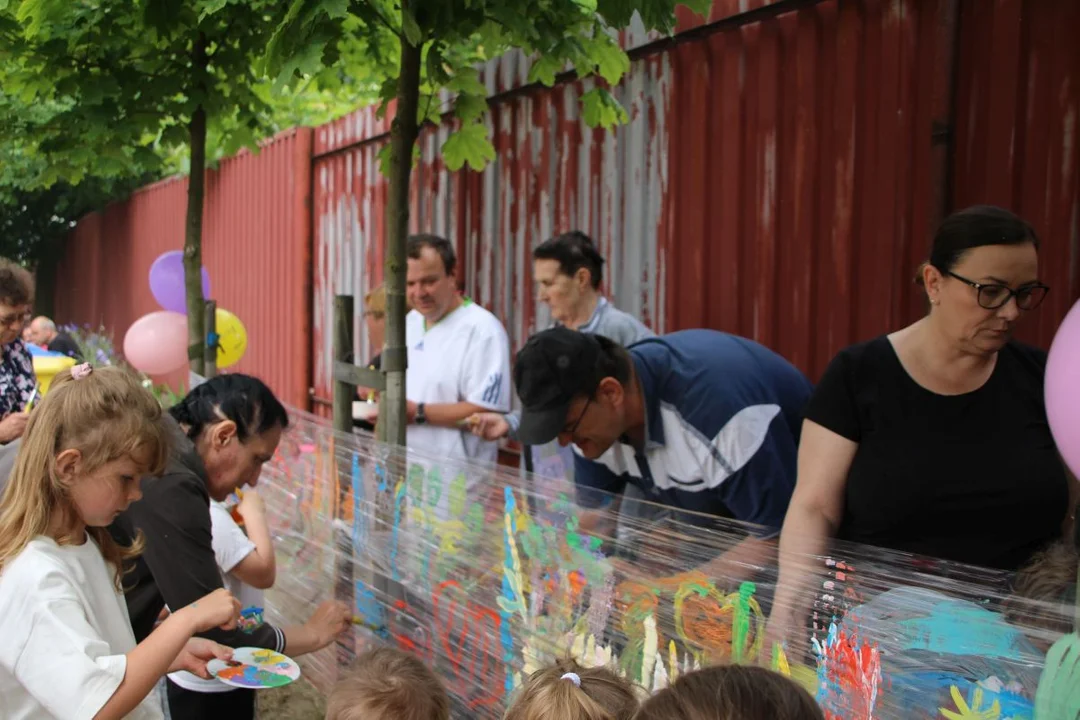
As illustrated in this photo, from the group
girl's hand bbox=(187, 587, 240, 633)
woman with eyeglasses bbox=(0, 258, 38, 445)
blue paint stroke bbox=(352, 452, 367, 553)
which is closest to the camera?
girl's hand bbox=(187, 587, 240, 633)

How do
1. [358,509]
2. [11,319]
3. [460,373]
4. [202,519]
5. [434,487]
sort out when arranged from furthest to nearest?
[11,319] < [460,373] < [358,509] < [434,487] < [202,519]

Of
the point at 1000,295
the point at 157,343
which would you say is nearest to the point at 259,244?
the point at 157,343

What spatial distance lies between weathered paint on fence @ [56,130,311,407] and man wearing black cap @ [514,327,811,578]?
187 inches

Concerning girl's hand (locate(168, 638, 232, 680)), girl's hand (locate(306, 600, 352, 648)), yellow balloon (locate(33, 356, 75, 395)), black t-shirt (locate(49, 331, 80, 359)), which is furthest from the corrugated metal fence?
black t-shirt (locate(49, 331, 80, 359))

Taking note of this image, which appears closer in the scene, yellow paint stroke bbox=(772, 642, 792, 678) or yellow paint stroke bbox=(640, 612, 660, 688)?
yellow paint stroke bbox=(772, 642, 792, 678)

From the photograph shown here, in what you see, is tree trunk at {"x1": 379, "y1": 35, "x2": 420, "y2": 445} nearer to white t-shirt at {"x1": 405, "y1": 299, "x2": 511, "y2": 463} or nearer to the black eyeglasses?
white t-shirt at {"x1": 405, "y1": 299, "x2": 511, "y2": 463}

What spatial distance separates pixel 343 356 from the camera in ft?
11.2

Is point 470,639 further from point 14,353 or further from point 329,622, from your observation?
point 14,353

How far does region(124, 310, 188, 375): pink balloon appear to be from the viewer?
633 centimetres

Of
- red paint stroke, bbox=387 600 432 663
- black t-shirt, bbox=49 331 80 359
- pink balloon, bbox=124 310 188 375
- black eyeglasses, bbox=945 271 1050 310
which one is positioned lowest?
red paint stroke, bbox=387 600 432 663

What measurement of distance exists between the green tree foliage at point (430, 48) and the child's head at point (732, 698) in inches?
57.0

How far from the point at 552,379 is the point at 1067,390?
1.18m

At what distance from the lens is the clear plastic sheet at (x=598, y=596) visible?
1546 mm

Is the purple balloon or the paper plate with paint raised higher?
the purple balloon
